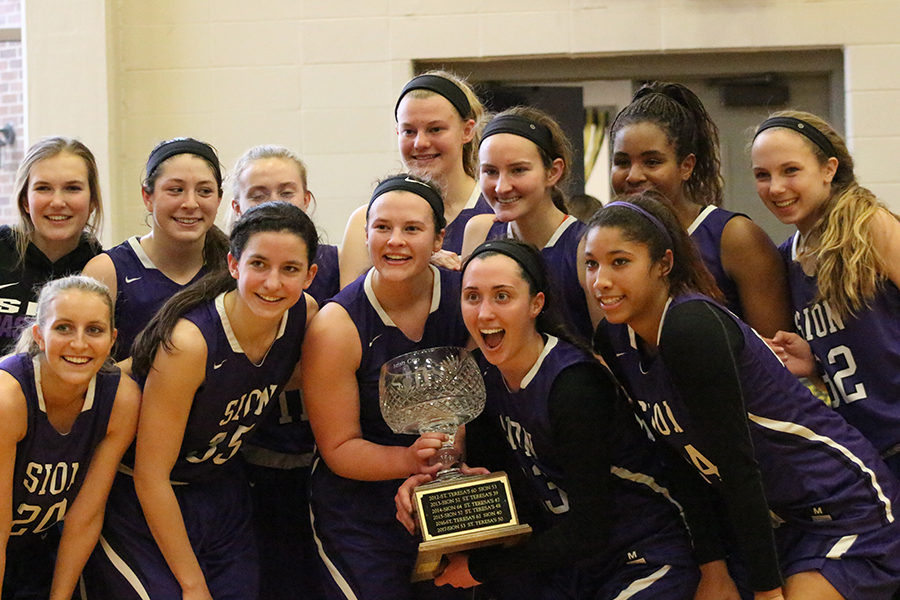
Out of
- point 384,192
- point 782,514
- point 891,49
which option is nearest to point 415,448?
point 384,192

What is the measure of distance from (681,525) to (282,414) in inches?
51.4

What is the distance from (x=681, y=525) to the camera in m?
2.65

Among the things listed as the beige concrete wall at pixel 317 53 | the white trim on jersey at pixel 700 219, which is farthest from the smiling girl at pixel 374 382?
the beige concrete wall at pixel 317 53

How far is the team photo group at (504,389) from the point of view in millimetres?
2408

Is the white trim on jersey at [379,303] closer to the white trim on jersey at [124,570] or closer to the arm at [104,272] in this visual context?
the arm at [104,272]

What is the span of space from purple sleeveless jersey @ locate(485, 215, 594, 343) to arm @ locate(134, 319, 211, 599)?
3.50 feet

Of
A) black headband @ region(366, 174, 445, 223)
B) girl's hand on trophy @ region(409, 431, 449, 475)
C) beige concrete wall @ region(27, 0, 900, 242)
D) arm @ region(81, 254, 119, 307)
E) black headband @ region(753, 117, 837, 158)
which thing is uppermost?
beige concrete wall @ region(27, 0, 900, 242)

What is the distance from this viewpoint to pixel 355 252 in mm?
3119

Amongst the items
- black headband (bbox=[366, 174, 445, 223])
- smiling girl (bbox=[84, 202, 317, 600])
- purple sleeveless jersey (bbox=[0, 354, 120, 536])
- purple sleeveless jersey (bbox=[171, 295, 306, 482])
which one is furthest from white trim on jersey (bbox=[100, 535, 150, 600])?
black headband (bbox=[366, 174, 445, 223])

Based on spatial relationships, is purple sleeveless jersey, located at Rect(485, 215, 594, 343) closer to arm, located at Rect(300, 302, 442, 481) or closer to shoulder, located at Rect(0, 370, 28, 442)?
arm, located at Rect(300, 302, 442, 481)

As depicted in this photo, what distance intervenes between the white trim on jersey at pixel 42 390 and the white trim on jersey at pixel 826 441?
176 centimetres

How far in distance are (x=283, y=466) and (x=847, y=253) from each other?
1.87m

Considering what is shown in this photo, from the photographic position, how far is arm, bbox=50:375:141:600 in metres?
2.58

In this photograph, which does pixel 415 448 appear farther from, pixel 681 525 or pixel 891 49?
pixel 891 49
